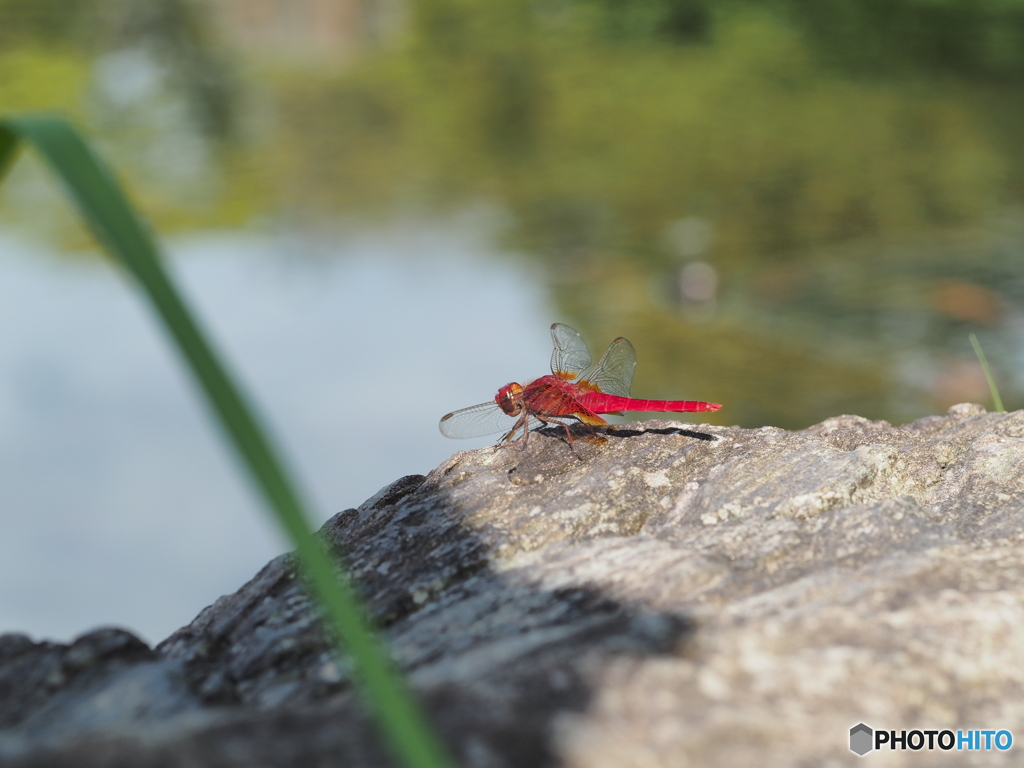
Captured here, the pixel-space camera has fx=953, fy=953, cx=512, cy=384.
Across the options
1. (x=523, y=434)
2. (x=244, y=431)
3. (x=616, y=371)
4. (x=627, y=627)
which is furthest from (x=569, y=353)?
(x=244, y=431)

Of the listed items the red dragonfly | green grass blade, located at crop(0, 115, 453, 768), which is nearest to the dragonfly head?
the red dragonfly

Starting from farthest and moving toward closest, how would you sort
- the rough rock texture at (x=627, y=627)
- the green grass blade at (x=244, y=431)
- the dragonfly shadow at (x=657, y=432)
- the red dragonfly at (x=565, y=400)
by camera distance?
the red dragonfly at (x=565, y=400) → the dragonfly shadow at (x=657, y=432) → the rough rock texture at (x=627, y=627) → the green grass blade at (x=244, y=431)

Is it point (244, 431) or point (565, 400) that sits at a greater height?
point (565, 400)

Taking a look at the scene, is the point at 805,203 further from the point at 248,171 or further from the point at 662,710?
the point at 662,710

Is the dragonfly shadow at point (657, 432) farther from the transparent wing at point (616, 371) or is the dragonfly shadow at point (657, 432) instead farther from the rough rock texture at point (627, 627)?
the transparent wing at point (616, 371)

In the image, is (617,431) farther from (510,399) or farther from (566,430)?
(510,399)

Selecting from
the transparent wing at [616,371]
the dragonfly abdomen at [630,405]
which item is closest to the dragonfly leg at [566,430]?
the dragonfly abdomen at [630,405]

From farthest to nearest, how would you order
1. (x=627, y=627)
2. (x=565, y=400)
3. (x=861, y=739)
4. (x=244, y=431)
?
(x=565, y=400) → (x=627, y=627) → (x=861, y=739) → (x=244, y=431)
